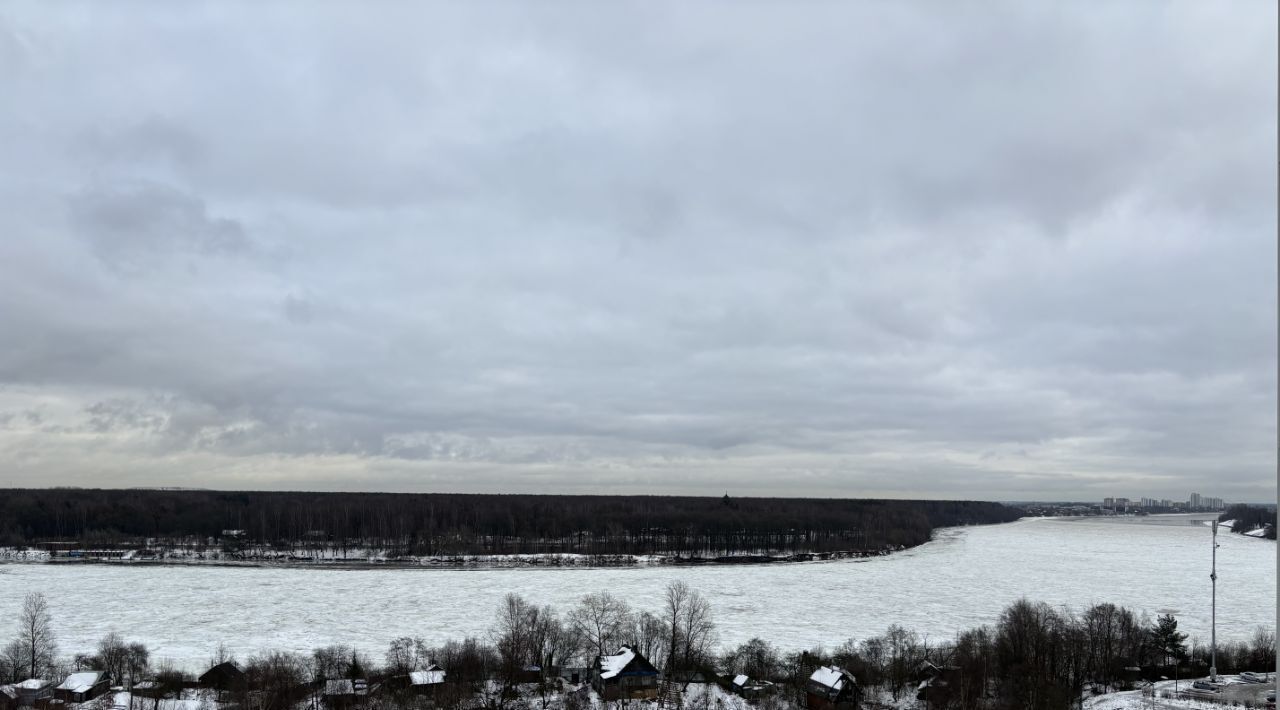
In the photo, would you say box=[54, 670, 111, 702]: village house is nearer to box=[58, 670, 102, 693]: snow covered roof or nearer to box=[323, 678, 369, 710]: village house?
box=[58, 670, 102, 693]: snow covered roof

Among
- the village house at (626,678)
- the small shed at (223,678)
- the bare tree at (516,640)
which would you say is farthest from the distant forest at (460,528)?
the small shed at (223,678)

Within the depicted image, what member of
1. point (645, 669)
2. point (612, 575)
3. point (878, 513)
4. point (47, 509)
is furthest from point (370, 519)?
point (645, 669)

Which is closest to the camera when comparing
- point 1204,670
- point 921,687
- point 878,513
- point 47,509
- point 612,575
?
point 921,687

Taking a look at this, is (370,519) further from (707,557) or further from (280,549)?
(707,557)

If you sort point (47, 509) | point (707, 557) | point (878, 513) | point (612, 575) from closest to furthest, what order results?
point (612, 575)
point (707, 557)
point (47, 509)
point (878, 513)

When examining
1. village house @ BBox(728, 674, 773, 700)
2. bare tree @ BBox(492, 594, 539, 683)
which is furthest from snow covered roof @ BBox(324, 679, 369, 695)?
village house @ BBox(728, 674, 773, 700)

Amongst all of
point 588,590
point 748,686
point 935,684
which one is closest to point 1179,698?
point 935,684

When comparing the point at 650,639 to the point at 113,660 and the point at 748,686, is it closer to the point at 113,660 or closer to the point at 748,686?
the point at 748,686
